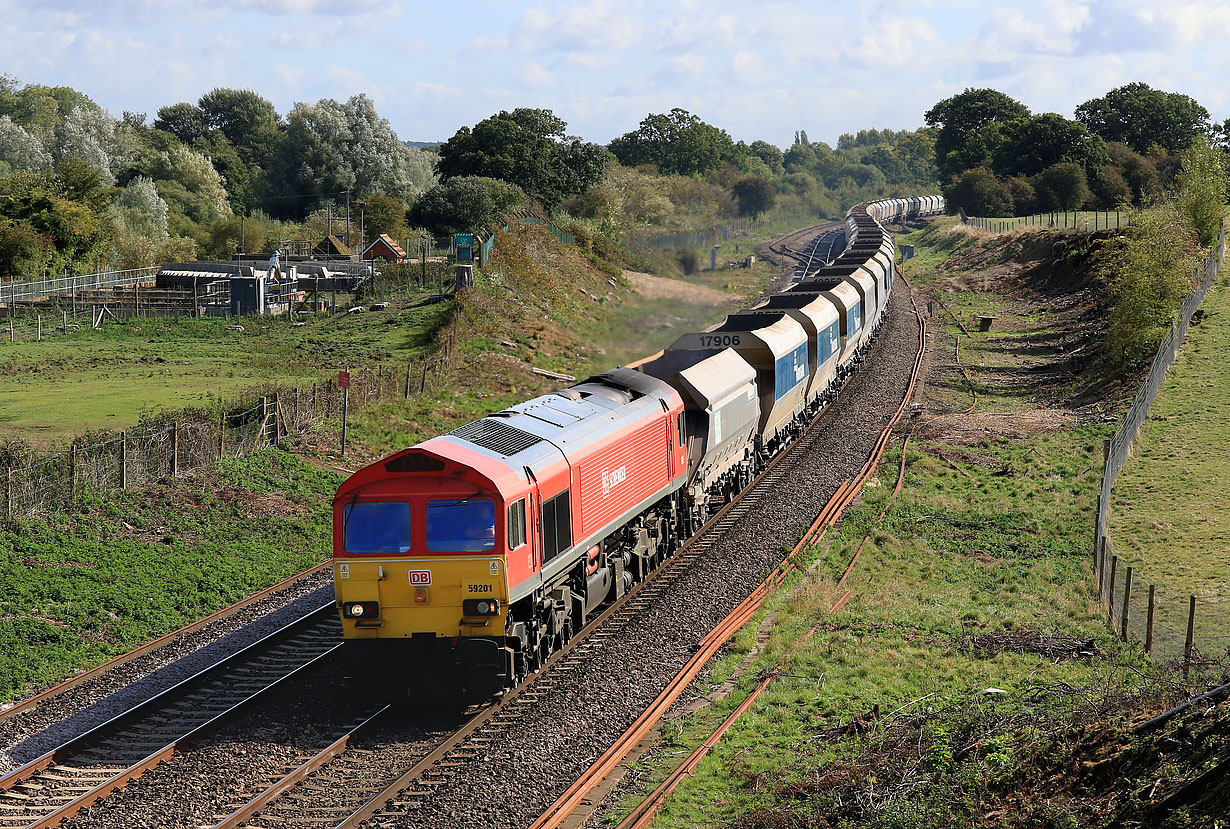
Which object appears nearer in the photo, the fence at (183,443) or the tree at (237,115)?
the fence at (183,443)

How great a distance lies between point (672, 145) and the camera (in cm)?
14588

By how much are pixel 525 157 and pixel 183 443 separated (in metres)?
57.4

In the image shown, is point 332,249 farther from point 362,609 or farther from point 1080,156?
point 1080,156

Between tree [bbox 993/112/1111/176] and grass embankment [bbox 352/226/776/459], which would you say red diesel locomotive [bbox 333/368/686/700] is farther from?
tree [bbox 993/112/1111/176]

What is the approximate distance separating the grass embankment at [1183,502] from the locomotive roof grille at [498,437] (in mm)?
10758

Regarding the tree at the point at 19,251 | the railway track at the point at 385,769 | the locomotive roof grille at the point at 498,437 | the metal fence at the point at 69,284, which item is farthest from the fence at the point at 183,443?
the tree at the point at 19,251

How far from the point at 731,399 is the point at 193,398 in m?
19.6

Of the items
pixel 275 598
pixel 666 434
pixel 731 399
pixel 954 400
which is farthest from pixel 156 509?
pixel 954 400

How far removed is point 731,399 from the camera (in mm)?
27625

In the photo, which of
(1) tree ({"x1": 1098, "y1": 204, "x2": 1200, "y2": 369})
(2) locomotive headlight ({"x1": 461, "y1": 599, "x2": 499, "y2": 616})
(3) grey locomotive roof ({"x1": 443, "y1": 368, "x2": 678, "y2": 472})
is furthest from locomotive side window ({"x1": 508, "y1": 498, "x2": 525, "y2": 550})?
(1) tree ({"x1": 1098, "y1": 204, "x2": 1200, "y2": 369})

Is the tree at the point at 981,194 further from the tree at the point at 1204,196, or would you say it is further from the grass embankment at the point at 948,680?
the grass embankment at the point at 948,680

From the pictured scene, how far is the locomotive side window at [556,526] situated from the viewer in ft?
57.9

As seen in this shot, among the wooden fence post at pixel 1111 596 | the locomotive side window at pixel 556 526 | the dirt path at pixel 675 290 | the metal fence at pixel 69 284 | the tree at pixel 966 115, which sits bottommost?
the wooden fence post at pixel 1111 596

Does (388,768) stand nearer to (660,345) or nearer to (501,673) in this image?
(501,673)
